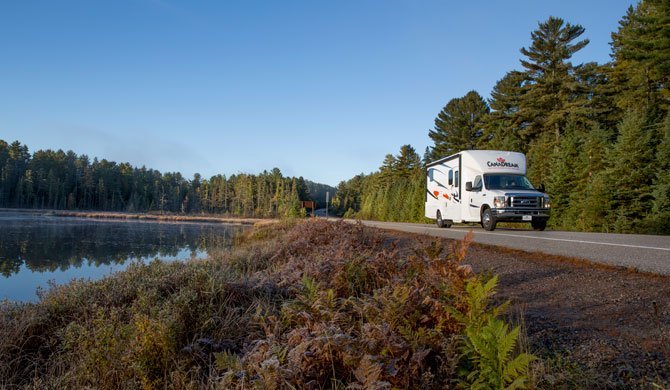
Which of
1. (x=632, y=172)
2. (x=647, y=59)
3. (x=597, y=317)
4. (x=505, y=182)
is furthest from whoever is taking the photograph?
(x=647, y=59)

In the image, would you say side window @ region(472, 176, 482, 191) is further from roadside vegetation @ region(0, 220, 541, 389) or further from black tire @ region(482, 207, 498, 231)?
roadside vegetation @ region(0, 220, 541, 389)

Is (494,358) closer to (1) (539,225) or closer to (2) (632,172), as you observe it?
(1) (539,225)

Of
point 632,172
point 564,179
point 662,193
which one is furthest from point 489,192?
point 564,179

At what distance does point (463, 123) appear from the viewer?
160ft

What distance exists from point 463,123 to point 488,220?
37.2 metres

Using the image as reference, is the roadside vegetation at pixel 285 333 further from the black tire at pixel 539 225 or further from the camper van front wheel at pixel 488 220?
the black tire at pixel 539 225

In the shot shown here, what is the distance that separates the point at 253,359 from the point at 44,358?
122 inches

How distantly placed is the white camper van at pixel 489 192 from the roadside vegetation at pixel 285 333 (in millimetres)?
9738

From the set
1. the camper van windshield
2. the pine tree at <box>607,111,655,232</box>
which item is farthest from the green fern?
the pine tree at <box>607,111,655,232</box>

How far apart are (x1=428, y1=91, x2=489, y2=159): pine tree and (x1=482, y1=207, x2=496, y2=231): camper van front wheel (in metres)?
33.6

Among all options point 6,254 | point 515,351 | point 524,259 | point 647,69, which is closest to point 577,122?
point 647,69

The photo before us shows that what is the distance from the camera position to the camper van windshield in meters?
Result: 15.1

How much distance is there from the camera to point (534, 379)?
2350mm

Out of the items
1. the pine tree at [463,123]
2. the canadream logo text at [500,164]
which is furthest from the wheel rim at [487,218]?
the pine tree at [463,123]
